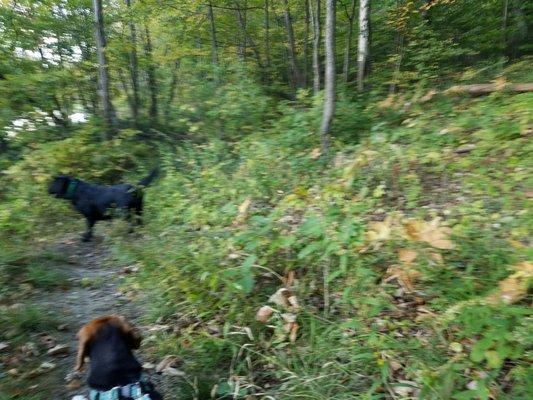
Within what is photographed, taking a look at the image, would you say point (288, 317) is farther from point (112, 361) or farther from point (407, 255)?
point (112, 361)

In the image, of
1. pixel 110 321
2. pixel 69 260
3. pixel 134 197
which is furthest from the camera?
pixel 134 197

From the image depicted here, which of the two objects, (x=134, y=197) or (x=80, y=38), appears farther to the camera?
(x=80, y=38)

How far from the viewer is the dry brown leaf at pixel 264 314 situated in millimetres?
3240

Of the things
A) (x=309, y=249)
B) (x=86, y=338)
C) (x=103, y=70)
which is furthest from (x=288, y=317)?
(x=103, y=70)

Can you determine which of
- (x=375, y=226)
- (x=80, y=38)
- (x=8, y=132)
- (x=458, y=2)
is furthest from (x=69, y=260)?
(x=458, y=2)

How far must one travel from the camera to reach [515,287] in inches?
101

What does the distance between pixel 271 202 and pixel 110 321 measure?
9.39 ft

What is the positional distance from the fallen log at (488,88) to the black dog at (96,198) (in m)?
5.76

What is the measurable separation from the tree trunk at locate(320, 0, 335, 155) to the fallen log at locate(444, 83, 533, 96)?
2.41m

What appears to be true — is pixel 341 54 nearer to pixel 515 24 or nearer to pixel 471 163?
pixel 515 24

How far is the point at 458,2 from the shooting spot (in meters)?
10.4

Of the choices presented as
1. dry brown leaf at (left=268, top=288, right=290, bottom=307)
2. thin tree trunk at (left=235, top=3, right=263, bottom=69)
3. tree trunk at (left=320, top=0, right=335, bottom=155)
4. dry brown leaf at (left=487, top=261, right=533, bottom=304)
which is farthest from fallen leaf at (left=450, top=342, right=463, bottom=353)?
thin tree trunk at (left=235, top=3, right=263, bottom=69)

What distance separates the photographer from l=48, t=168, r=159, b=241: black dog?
630 cm

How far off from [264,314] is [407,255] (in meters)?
1.16
